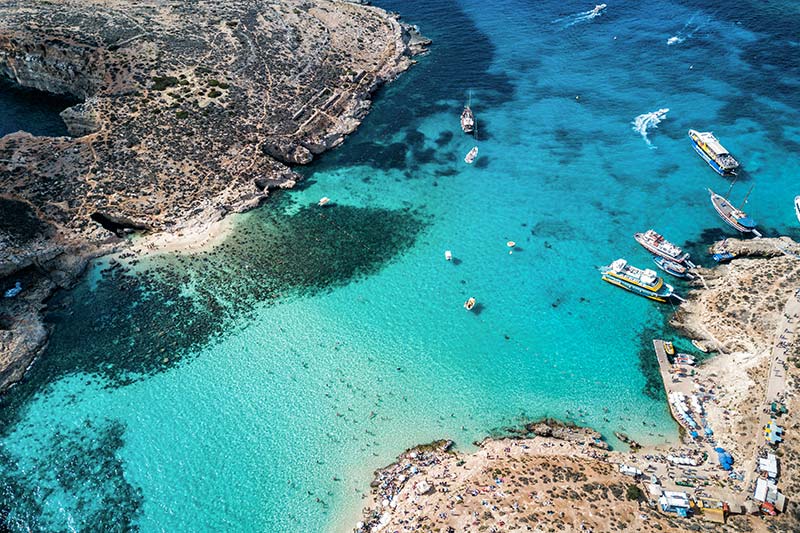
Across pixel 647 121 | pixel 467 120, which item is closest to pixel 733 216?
pixel 647 121

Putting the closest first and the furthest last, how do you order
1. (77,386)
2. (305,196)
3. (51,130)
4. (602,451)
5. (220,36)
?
(602,451) < (77,386) < (305,196) < (51,130) < (220,36)

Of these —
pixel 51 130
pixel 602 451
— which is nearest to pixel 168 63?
pixel 51 130

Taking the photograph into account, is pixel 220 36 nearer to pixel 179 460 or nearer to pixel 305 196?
pixel 305 196

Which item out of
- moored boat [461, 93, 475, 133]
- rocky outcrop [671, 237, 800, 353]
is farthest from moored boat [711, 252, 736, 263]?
moored boat [461, 93, 475, 133]

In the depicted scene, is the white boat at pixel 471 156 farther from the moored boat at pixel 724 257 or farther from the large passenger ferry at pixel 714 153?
the moored boat at pixel 724 257

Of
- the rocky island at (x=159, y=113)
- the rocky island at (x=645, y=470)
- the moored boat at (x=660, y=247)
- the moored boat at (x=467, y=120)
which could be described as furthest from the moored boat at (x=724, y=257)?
the rocky island at (x=159, y=113)

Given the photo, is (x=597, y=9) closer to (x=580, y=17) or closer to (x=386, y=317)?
(x=580, y=17)
